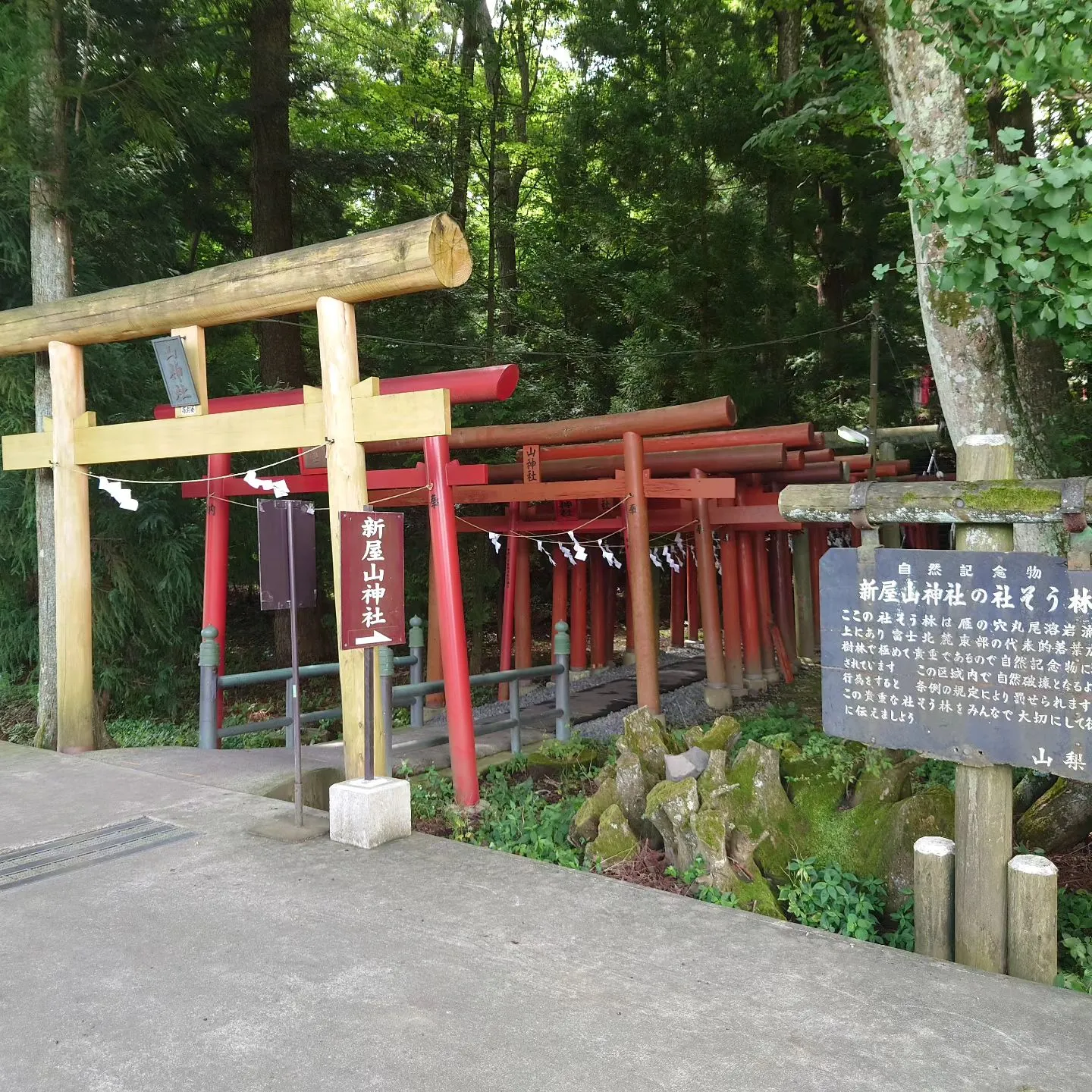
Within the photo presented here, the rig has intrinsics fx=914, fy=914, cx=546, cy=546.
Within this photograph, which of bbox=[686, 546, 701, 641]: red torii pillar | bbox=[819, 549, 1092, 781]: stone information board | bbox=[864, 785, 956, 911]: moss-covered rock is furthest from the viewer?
bbox=[686, 546, 701, 641]: red torii pillar

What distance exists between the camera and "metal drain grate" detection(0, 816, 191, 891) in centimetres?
454

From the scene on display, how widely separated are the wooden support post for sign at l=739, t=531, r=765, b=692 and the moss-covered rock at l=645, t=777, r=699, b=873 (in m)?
7.33

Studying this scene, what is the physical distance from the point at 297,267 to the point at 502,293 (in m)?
12.8

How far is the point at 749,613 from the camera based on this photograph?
12.4 m

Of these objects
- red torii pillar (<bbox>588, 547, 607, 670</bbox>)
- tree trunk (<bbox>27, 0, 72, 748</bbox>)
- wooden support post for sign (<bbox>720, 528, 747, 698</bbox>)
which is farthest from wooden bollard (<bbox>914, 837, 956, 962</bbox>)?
red torii pillar (<bbox>588, 547, 607, 670</bbox>)

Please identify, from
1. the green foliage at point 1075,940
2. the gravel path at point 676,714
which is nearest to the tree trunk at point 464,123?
the gravel path at point 676,714

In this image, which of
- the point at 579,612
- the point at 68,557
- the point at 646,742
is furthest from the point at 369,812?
the point at 579,612

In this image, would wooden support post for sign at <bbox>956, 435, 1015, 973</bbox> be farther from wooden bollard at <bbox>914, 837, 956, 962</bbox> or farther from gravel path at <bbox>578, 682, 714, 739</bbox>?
gravel path at <bbox>578, 682, 714, 739</bbox>

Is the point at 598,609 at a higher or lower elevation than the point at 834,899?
higher

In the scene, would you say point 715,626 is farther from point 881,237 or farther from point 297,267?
point 881,237

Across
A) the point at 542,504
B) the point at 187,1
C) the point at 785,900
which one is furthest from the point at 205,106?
the point at 785,900

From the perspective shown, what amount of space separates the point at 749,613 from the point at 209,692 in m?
7.47

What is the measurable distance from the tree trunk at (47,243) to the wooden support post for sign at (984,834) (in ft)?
22.5

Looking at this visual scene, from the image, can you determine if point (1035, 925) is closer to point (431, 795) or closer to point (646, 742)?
point (646, 742)
